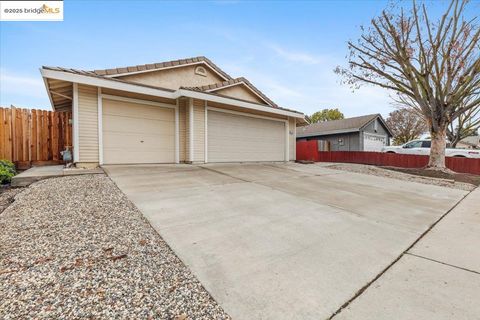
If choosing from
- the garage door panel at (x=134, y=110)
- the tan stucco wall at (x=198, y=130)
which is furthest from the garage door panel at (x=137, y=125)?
the tan stucco wall at (x=198, y=130)

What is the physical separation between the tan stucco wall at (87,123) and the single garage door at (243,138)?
377cm

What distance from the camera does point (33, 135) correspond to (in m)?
7.47

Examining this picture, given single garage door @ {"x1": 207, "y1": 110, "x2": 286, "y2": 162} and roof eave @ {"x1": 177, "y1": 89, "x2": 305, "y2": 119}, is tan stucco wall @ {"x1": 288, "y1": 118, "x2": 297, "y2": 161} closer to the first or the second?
single garage door @ {"x1": 207, "y1": 110, "x2": 286, "y2": 162}

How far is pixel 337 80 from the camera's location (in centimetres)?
1117

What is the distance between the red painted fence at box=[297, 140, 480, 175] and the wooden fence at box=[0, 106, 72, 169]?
1172 cm

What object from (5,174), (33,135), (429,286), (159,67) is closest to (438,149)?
(429,286)

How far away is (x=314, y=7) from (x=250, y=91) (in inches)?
159

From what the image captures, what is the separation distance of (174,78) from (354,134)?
1562 centimetres

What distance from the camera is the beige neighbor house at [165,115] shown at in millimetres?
6735

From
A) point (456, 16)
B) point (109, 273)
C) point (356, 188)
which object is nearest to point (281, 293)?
point (109, 273)

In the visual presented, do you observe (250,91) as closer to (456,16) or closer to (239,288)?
(456,16)

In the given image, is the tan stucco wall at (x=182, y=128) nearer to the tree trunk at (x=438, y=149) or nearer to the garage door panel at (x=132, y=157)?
the garage door panel at (x=132, y=157)

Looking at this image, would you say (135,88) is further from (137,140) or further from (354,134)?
(354,134)

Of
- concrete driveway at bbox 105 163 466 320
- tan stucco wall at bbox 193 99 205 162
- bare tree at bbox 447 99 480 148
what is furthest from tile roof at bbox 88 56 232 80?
bare tree at bbox 447 99 480 148
